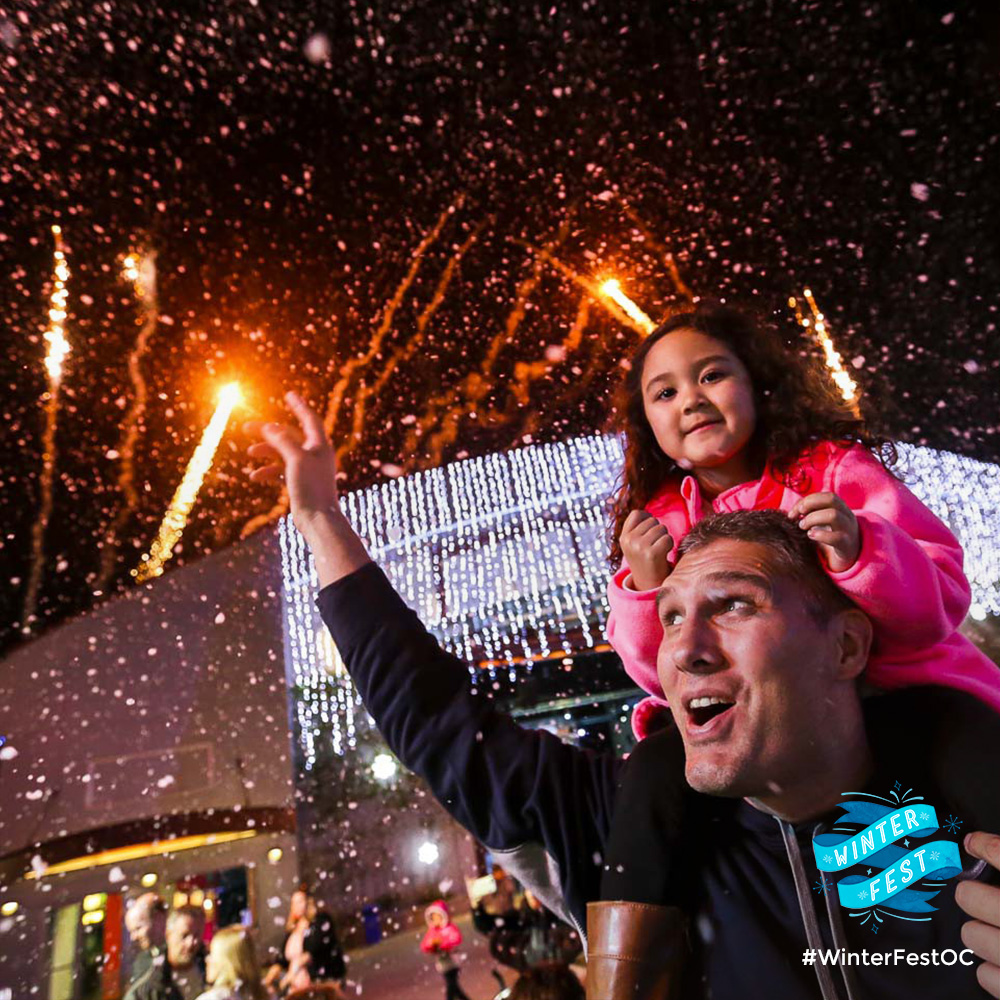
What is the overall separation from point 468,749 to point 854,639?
29.1 inches

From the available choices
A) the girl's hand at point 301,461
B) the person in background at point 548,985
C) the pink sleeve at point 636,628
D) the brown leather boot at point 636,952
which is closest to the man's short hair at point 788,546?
the pink sleeve at point 636,628

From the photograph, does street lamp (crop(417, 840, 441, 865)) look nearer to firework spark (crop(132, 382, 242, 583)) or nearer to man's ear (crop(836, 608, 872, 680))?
firework spark (crop(132, 382, 242, 583))

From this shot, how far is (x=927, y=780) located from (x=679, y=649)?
1.34 feet

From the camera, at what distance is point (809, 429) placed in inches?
66.1

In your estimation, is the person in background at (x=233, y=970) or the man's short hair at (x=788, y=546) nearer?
the man's short hair at (x=788, y=546)

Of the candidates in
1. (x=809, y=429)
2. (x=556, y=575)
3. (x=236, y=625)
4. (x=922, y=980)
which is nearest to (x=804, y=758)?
(x=922, y=980)

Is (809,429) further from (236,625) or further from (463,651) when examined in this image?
(236,625)

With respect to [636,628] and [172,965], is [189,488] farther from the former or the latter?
[636,628]

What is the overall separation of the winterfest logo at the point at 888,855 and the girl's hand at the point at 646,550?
469 mm

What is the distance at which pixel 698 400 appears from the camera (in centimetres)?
171

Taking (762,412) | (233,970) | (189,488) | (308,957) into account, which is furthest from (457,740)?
(189,488)

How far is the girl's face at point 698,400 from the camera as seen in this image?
169 centimetres

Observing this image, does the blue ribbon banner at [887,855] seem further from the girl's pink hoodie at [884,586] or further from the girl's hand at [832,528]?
the girl's hand at [832,528]

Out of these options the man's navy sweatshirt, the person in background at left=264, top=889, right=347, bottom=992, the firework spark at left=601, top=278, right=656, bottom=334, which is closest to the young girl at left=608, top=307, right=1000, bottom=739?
the man's navy sweatshirt
